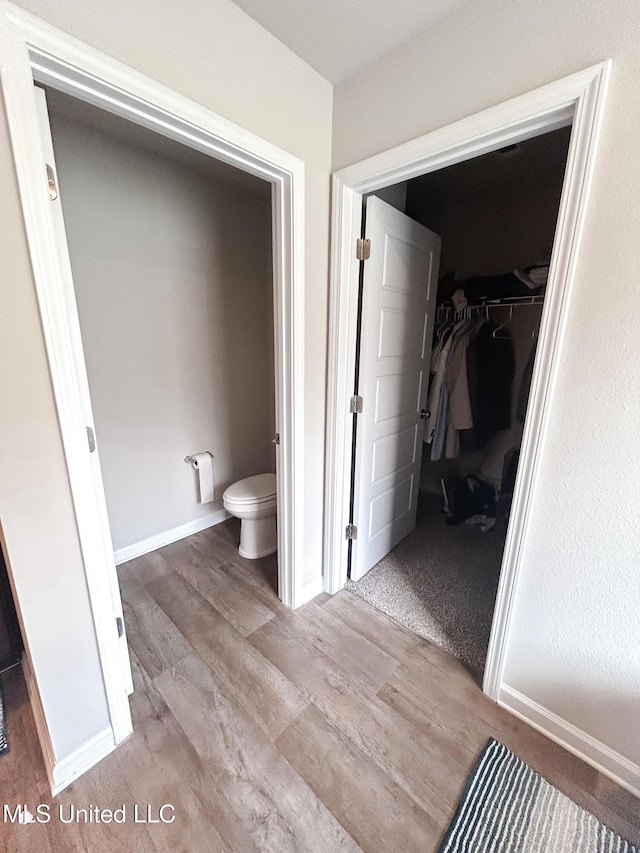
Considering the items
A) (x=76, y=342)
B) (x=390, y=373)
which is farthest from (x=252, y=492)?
(x=76, y=342)

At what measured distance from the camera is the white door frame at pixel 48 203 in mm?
807

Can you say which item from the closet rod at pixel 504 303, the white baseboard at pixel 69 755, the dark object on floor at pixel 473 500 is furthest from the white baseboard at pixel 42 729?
the closet rod at pixel 504 303

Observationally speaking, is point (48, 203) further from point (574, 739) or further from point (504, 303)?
point (504, 303)

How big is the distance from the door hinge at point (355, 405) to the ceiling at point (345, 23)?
1.33 metres

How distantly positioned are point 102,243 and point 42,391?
1374 millimetres

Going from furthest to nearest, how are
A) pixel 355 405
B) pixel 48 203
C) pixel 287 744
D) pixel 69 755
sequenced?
1. pixel 355 405
2. pixel 287 744
3. pixel 69 755
4. pixel 48 203

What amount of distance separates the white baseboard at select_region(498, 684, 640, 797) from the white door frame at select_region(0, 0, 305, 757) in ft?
4.52

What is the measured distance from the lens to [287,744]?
123cm

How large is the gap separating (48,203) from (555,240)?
1.39 metres

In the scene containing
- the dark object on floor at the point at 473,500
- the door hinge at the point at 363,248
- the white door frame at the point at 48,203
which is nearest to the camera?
the white door frame at the point at 48,203

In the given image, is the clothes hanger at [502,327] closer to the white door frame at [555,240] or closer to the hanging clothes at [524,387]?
the hanging clothes at [524,387]

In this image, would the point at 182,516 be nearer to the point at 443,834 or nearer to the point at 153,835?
the point at 153,835

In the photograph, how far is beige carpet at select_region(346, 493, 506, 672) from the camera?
5.64 ft

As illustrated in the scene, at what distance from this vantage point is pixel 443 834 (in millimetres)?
1020
